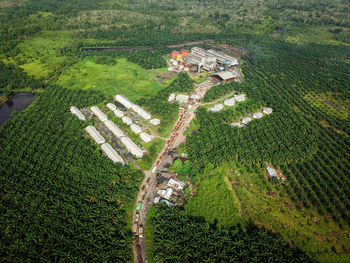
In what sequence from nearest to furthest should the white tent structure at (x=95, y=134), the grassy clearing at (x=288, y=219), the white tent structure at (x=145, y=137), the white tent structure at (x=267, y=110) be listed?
the grassy clearing at (x=288, y=219) < the white tent structure at (x=95, y=134) < the white tent structure at (x=145, y=137) < the white tent structure at (x=267, y=110)

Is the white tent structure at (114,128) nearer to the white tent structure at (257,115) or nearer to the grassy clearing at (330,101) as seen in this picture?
the white tent structure at (257,115)

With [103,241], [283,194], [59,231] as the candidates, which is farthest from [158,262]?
[283,194]

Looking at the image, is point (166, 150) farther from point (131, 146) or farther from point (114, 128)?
point (114, 128)

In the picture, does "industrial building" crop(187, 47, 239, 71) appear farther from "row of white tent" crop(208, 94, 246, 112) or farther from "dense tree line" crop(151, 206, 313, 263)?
"dense tree line" crop(151, 206, 313, 263)

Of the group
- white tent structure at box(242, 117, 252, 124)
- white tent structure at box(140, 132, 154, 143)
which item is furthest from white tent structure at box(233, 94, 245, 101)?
white tent structure at box(140, 132, 154, 143)

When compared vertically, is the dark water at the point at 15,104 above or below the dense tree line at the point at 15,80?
below

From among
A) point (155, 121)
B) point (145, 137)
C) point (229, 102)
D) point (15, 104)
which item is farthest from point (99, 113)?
point (229, 102)

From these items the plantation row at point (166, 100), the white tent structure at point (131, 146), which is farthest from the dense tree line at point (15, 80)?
the white tent structure at point (131, 146)
